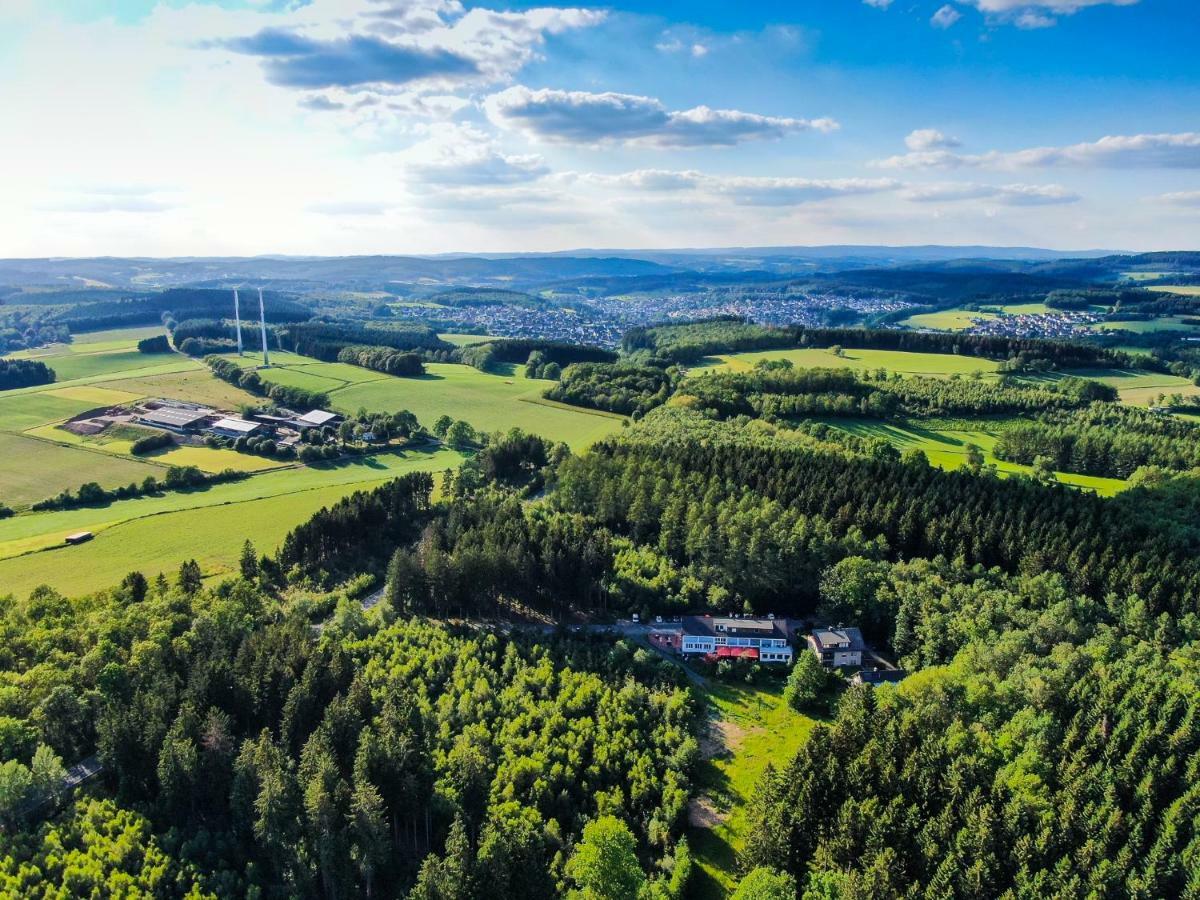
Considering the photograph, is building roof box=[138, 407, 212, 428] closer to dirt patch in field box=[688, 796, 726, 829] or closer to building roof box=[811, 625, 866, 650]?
building roof box=[811, 625, 866, 650]

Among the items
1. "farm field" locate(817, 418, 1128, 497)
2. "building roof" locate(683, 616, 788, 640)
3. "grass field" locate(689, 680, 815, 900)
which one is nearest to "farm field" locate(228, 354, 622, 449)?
"farm field" locate(817, 418, 1128, 497)

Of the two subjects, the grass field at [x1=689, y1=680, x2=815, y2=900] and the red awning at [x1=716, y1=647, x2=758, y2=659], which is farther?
the red awning at [x1=716, y1=647, x2=758, y2=659]

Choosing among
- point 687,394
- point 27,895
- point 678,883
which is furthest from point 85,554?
point 687,394

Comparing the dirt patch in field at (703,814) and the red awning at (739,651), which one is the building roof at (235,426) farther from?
the dirt patch in field at (703,814)

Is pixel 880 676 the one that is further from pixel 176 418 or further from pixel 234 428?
pixel 176 418

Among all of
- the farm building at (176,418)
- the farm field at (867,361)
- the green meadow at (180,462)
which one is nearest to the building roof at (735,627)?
the green meadow at (180,462)

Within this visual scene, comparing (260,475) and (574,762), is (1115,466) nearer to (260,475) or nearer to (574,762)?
(574,762)
